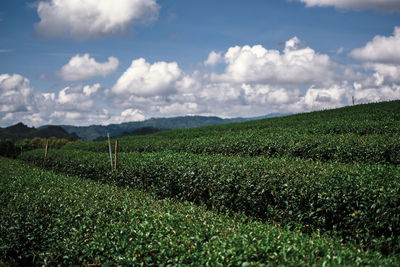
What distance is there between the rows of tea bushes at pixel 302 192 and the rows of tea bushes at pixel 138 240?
3.01 feet

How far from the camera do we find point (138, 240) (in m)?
4.62

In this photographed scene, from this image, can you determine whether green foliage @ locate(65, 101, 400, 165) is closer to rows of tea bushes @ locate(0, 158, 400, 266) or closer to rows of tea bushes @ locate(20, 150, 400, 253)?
rows of tea bushes @ locate(20, 150, 400, 253)

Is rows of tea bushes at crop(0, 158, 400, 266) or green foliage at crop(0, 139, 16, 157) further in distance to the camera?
green foliage at crop(0, 139, 16, 157)

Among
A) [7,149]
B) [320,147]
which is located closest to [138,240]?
[320,147]

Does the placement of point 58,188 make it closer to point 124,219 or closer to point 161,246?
point 124,219

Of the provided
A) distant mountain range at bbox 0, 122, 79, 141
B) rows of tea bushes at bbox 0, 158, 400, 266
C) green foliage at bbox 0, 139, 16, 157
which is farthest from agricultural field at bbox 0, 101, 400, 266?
distant mountain range at bbox 0, 122, 79, 141

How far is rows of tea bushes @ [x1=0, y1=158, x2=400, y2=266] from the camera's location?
13.0 ft

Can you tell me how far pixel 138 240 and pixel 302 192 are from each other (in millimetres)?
4029

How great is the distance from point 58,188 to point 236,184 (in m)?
5.23

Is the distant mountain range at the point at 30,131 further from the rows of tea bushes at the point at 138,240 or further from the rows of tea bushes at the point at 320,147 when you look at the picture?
the rows of tea bushes at the point at 138,240

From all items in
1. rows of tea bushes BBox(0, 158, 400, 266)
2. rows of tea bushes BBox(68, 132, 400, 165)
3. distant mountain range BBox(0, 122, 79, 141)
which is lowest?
rows of tea bushes BBox(0, 158, 400, 266)

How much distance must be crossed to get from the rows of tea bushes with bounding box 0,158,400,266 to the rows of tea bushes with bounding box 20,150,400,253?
919 millimetres

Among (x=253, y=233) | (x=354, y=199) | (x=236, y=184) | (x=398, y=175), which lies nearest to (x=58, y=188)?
(x=236, y=184)

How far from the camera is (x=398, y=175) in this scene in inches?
243
